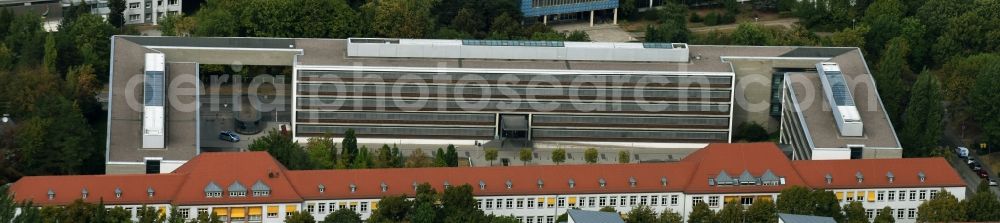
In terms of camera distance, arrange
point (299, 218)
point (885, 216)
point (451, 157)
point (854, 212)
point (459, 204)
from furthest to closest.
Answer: point (451, 157), point (854, 212), point (885, 216), point (459, 204), point (299, 218)

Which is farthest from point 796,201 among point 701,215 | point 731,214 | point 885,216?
point 701,215

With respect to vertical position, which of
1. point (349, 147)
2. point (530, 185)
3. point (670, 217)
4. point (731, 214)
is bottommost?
point (670, 217)

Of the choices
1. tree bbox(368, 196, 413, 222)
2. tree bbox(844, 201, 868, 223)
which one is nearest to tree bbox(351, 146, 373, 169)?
tree bbox(368, 196, 413, 222)

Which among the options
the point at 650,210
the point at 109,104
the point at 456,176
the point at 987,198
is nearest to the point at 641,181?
the point at 650,210

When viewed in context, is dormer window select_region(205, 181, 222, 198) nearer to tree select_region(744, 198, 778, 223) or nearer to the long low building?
the long low building

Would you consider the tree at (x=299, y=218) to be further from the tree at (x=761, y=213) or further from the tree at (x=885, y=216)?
the tree at (x=885, y=216)

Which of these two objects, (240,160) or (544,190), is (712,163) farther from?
(240,160)

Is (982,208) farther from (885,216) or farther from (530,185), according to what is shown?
(530,185)
